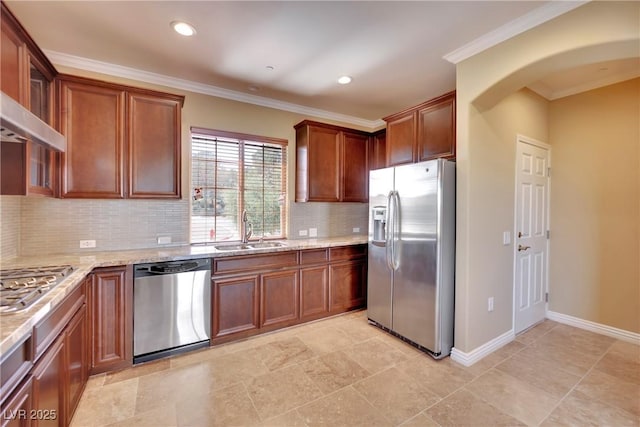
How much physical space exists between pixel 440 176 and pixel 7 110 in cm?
276

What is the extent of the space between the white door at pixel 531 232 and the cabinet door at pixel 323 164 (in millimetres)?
2105

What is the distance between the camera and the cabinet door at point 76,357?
1.75m

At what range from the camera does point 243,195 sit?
12.0ft

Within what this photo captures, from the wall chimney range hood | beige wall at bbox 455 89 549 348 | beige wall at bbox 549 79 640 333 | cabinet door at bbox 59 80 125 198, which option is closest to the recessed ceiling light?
cabinet door at bbox 59 80 125 198

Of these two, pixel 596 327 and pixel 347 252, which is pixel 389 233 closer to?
pixel 347 252

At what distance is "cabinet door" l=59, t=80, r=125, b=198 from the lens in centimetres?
245

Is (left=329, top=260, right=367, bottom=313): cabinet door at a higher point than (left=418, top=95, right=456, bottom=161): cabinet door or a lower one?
lower

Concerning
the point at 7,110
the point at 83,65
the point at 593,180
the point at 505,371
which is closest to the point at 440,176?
the point at 505,371

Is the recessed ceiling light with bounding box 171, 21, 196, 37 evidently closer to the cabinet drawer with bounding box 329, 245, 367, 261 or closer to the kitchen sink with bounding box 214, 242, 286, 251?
the kitchen sink with bounding box 214, 242, 286, 251

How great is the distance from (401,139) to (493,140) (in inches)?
36.2

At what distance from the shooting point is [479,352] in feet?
8.77

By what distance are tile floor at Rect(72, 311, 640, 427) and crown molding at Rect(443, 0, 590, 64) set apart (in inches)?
109

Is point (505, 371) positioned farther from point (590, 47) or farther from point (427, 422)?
point (590, 47)

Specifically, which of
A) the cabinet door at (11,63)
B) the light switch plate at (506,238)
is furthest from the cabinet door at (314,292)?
the cabinet door at (11,63)
